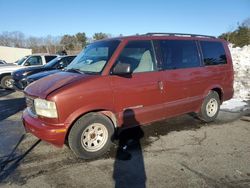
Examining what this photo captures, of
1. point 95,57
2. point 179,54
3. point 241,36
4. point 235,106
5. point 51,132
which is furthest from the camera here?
point 241,36

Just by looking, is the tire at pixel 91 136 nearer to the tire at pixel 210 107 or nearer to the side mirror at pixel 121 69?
the side mirror at pixel 121 69

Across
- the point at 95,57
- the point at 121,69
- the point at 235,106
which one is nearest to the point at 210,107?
the point at 235,106

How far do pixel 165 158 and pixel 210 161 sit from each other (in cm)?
75

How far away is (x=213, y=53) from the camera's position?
268 inches

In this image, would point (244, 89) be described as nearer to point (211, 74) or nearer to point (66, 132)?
point (211, 74)

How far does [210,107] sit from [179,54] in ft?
6.17

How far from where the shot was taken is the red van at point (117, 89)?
173 inches

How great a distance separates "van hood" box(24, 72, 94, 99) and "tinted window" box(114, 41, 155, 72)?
909mm

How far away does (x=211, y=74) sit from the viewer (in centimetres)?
660

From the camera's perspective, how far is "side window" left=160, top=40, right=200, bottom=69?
5621 millimetres

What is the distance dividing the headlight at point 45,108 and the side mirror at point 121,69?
4.11 feet

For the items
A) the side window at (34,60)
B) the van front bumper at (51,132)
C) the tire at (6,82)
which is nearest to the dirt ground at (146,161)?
the van front bumper at (51,132)

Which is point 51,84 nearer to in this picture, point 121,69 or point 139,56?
point 121,69

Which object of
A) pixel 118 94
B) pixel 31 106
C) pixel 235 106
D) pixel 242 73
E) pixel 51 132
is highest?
pixel 118 94
